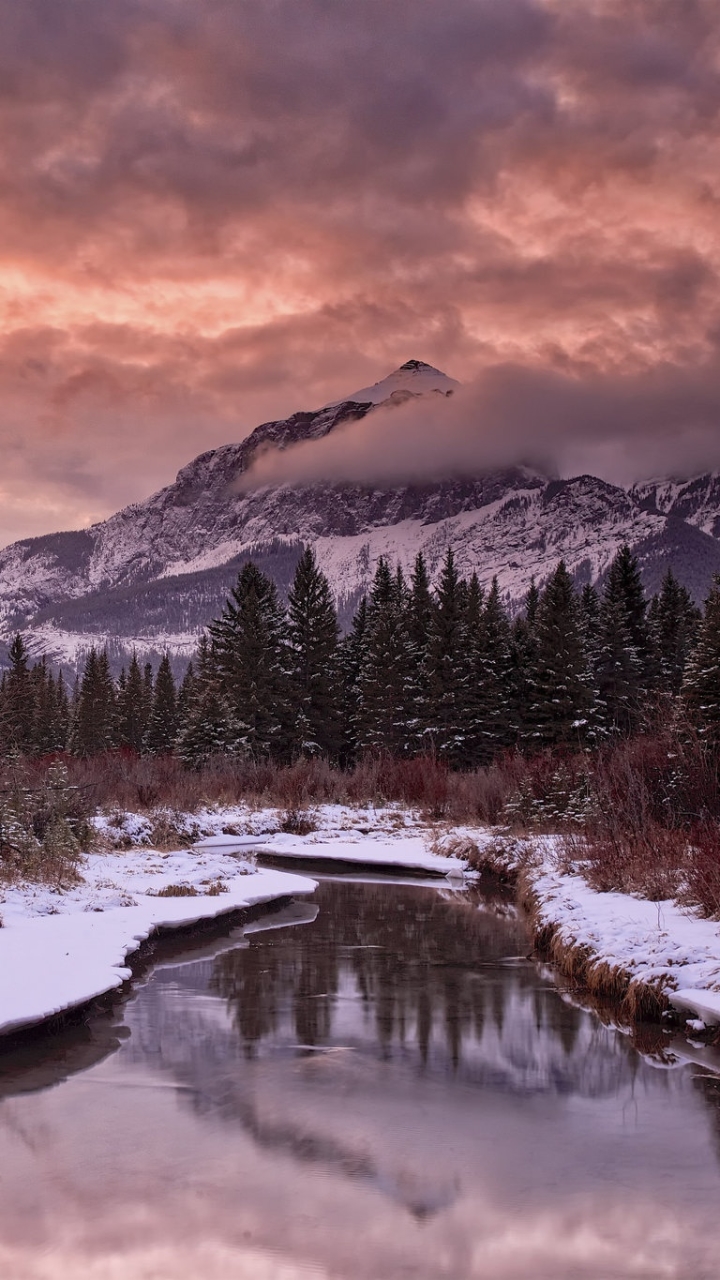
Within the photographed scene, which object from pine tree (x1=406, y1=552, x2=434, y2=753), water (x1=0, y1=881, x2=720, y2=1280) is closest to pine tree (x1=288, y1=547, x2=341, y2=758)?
pine tree (x1=406, y1=552, x2=434, y2=753)

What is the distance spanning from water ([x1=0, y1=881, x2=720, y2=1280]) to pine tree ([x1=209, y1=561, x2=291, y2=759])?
1650 inches

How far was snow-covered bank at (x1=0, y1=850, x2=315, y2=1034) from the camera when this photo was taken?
1026 cm

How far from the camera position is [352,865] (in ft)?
86.9

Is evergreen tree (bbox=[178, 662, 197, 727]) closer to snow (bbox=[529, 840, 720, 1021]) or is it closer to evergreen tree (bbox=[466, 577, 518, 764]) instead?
evergreen tree (bbox=[466, 577, 518, 764])

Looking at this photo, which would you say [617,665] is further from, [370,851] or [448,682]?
[370,851]

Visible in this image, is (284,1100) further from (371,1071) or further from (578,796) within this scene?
(578,796)

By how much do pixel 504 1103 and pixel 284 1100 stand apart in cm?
185

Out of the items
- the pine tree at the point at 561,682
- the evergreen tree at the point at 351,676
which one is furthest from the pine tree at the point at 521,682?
the evergreen tree at the point at 351,676

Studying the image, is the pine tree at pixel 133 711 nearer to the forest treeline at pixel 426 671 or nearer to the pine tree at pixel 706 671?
the forest treeline at pixel 426 671

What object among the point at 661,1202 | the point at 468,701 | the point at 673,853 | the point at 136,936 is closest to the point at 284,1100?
Result: the point at 661,1202

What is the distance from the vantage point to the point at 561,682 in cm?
5159

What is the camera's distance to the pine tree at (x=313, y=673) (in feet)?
190

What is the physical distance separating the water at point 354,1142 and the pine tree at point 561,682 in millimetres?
39809

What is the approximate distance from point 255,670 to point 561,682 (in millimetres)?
17046
